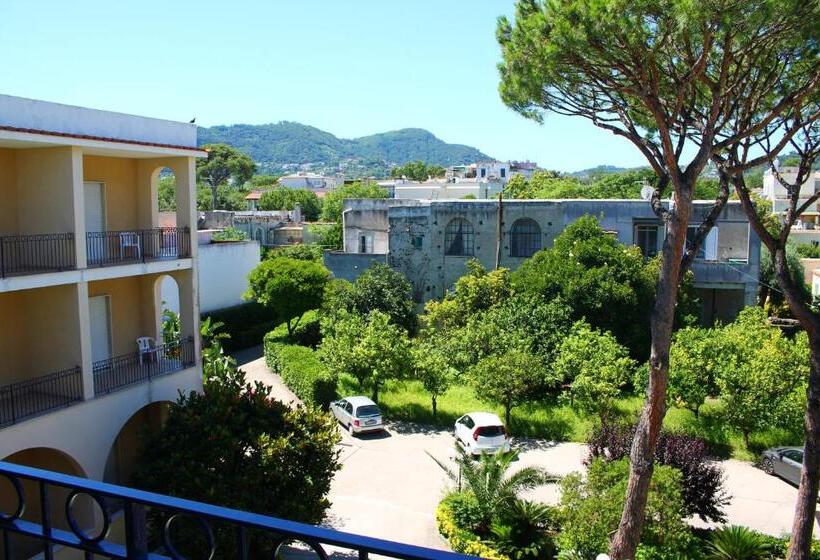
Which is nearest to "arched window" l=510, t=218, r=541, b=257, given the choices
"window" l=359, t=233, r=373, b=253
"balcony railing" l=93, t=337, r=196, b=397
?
"window" l=359, t=233, r=373, b=253

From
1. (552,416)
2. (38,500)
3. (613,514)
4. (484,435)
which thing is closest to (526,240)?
(552,416)

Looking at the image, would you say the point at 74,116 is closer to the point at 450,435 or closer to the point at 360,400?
the point at 360,400

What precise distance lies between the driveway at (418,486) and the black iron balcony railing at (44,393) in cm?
545

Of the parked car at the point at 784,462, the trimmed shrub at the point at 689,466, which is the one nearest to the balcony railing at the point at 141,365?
the trimmed shrub at the point at 689,466

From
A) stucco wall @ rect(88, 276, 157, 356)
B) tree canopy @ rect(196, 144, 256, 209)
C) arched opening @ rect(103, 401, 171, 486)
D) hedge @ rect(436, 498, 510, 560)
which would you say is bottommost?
hedge @ rect(436, 498, 510, 560)

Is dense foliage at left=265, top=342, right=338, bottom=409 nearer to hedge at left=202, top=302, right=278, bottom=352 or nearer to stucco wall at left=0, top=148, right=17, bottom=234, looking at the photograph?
hedge at left=202, top=302, right=278, bottom=352

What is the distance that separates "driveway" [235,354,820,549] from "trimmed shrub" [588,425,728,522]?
2380 mm

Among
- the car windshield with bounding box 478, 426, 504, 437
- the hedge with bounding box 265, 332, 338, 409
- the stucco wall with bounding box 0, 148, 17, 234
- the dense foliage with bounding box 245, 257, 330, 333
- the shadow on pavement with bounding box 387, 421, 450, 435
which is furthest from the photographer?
the dense foliage with bounding box 245, 257, 330, 333

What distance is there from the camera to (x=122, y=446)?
14.9 m

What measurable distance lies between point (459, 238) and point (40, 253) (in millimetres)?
24941

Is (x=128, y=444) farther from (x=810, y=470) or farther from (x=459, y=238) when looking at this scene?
(x=459, y=238)

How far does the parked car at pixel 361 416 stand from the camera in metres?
22.8

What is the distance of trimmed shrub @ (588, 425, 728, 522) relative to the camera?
14633mm

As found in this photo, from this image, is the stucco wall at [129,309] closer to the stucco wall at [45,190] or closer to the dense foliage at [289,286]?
Result: the stucco wall at [45,190]
